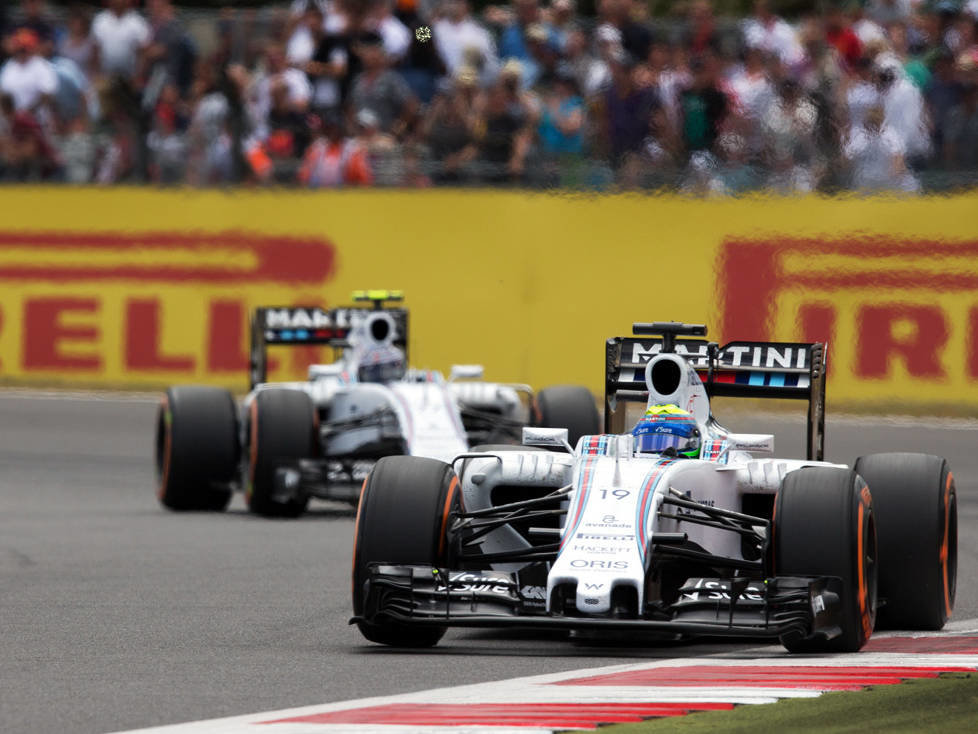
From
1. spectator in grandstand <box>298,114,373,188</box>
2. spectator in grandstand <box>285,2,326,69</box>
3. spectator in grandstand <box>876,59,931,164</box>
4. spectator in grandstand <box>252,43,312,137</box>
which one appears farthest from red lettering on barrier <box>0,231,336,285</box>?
spectator in grandstand <box>876,59,931,164</box>

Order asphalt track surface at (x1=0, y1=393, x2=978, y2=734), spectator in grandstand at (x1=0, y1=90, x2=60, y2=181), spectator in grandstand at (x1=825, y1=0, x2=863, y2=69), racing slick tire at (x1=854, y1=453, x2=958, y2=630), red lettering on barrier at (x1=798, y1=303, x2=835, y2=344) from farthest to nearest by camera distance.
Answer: spectator in grandstand at (x1=0, y1=90, x2=60, y2=181) → spectator in grandstand at (x1=825, y1=0, x2=863, y2=69) → red lettering on barrier at (x1=798, y1=303, x2=835, y2=344) → racing slick tire at (x1=854, y1=453, x2=958, y2=630) → asphalt track surface at (x1=0, y1=393, x2=978, y2=734)

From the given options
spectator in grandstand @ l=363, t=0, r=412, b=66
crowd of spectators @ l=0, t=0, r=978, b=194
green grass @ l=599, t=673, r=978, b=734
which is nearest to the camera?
green grass @ l=599, t=673, r=978, b=734

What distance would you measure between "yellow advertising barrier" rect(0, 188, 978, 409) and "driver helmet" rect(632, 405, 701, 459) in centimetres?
959

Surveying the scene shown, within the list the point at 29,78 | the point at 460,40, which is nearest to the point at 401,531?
the point at 460,40

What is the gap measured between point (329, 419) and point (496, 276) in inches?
204

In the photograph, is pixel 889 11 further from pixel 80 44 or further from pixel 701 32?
pixel 80 44

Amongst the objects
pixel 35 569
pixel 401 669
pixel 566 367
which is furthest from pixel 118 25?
pixel 401 669

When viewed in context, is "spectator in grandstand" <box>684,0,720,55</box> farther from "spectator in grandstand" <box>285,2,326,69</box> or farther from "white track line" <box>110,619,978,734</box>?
"white track line" <box>110,619,978,734</box>

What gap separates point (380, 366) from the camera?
1505 centimetres

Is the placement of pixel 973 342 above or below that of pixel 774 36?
below

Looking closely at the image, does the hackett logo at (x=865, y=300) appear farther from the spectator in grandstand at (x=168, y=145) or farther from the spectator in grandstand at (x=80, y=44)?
the spectator in grandstand at (x=80, y=44)

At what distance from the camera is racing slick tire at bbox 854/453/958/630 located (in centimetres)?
888

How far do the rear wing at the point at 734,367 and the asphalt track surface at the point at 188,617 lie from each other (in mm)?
Answer: 1305

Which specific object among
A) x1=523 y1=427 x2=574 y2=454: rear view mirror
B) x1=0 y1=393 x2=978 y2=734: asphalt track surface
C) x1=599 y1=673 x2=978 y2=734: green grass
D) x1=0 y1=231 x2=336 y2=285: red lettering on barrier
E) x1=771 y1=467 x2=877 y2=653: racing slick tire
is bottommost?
x1=0 y1=393 x2=978 y2=734: asphalt track surface
